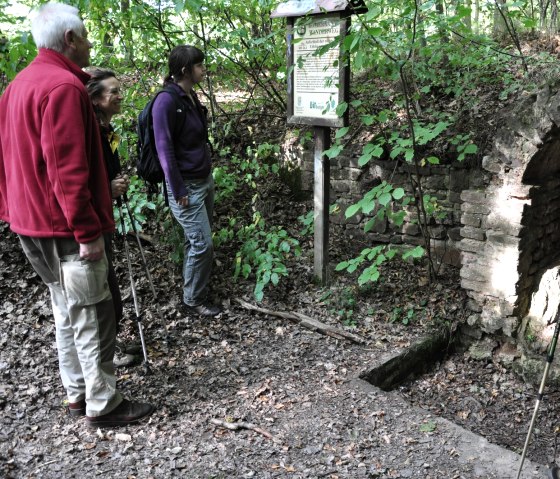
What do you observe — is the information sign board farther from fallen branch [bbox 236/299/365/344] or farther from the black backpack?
fallen branch [bbox 236/299/365/344]

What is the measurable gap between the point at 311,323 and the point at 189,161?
179cm

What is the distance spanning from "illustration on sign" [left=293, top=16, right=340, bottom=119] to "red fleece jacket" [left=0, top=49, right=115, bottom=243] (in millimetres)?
2225

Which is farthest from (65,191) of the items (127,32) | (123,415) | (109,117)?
(127,32)

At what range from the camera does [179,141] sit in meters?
4.20

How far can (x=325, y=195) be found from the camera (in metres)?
4.96

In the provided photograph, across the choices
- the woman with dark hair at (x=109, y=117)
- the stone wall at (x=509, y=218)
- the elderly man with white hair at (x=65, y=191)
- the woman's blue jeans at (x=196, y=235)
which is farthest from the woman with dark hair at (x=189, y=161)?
the stone wall at (x=509, y=218)

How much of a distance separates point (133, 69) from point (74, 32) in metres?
3.58

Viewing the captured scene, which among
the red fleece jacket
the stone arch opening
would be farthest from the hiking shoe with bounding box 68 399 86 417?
the stone arch opening

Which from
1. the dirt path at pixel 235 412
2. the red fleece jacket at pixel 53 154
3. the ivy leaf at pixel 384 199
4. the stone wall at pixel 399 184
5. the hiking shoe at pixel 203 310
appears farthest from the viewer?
the stone wall at pixel 399 184

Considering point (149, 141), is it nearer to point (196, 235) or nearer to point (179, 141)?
point (179, 141)

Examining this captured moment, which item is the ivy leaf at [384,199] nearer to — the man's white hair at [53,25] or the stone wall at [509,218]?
the stone wall at [509,218]

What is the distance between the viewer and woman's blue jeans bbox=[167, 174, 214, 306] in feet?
14.3

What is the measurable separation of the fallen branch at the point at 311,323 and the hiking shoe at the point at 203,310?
0.29 m

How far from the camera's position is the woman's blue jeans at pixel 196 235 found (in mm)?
4352
